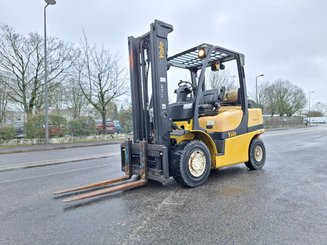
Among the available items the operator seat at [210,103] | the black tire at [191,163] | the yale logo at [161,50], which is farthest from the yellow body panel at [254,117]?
the yale logo at [161,50]

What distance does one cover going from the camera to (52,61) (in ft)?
72.9

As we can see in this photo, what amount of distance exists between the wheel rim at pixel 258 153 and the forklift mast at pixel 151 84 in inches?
116

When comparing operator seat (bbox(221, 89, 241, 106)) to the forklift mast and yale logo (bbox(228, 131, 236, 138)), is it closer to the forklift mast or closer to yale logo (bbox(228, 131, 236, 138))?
yale logo (bbox(228, 131, 236, 138))

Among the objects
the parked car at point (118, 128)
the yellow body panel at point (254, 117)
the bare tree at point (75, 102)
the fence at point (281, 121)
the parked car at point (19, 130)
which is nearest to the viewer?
the yellow body panel at point (254, 117)

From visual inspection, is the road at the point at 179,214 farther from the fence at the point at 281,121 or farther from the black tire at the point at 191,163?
the fence at the point at 281,121

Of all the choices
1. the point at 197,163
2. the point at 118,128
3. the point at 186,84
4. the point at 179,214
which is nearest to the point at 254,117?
the point at 186,84

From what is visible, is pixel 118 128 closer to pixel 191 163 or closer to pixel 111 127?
pixel 111 127

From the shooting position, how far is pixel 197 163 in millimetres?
5164

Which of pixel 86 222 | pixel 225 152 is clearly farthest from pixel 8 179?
pixel 225 152

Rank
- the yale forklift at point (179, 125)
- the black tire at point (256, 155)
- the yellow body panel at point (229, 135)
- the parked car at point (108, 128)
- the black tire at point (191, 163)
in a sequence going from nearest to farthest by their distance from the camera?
1. the black tire at point (191, 163)
2. the yale forklift at point (179, 125)
3. the yellow body panel at point (229, 135)
4. the black tire at point (256, 155)
5. the parked car at point (108, 128)

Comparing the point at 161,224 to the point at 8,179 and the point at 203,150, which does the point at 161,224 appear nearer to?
the point at 203,150

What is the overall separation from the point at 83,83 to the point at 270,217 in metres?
22.4

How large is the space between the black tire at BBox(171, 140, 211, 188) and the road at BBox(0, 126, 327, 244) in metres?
0.19

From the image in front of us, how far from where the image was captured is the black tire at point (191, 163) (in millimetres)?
4867
